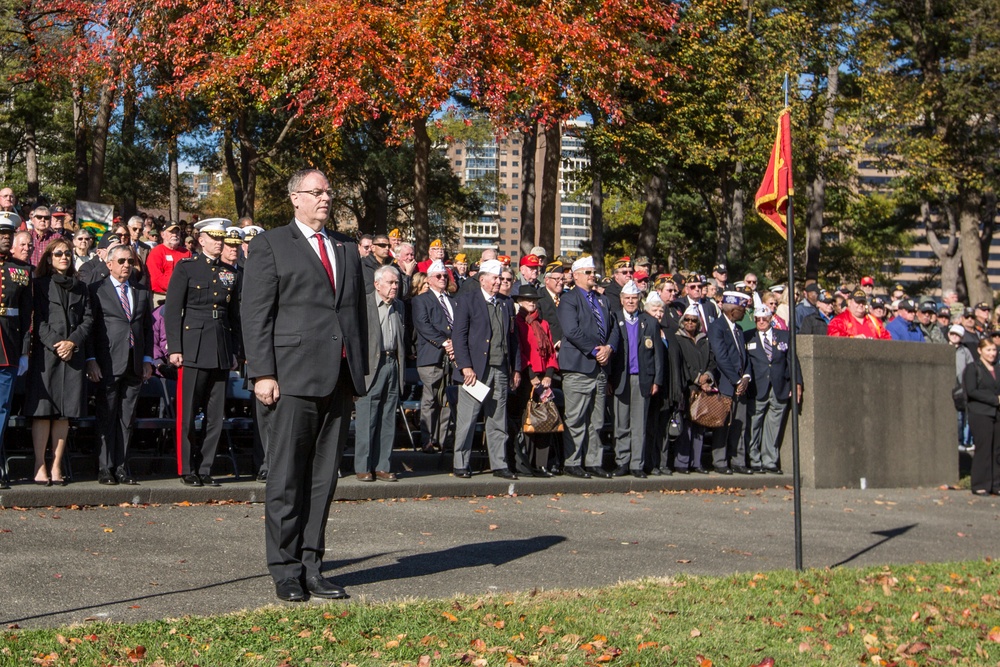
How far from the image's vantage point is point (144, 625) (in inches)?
256

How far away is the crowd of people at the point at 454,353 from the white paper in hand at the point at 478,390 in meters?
0.01

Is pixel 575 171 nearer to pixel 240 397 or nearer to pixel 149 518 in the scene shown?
pixel 240 397

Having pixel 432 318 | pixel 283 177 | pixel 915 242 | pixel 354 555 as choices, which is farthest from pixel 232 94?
pixel 915 242

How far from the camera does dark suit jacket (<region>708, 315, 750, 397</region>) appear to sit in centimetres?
1631

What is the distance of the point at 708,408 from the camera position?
1585 cm

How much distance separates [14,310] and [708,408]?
27.3 feet

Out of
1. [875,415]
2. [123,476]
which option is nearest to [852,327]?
[875,415]

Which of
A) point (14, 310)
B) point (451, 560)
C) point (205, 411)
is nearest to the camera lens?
point (451, 560)

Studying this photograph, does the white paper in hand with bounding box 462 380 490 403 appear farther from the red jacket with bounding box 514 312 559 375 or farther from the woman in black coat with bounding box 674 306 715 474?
the woman in black coat with bounding box 674 306 715 474

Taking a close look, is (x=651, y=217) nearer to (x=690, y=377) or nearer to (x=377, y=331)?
(x=690, y=377)

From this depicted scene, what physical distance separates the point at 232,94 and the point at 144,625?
59.7ft

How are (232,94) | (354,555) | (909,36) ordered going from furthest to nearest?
(909,36) → (232,94) → (354,555)

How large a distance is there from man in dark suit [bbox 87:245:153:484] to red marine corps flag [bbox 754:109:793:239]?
578 centimetres

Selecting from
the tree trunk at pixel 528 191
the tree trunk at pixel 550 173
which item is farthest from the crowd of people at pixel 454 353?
the tree trunk at pixel 528 191
